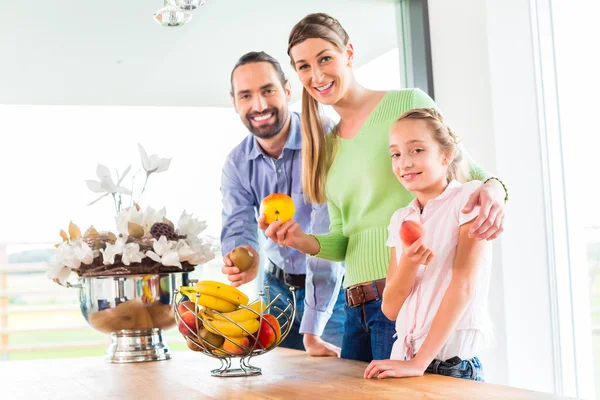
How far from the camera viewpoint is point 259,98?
2070 mm

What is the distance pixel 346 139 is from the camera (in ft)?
5.36

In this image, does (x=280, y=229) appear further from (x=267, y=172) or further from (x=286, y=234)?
(x=267, y=172)

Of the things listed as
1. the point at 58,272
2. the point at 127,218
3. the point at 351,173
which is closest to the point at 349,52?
the point at 351,173

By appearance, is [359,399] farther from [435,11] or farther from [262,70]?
[435,11]

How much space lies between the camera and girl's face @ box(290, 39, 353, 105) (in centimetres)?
161

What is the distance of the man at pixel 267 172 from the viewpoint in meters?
2.07

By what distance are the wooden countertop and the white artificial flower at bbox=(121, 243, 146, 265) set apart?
228 mm

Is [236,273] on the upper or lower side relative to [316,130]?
lower

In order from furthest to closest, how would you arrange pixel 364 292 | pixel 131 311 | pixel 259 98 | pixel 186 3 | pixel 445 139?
pixel 259 98 → pixel 186 3 → pixel 131 311 → pixel 364 292 → pixel 445 139


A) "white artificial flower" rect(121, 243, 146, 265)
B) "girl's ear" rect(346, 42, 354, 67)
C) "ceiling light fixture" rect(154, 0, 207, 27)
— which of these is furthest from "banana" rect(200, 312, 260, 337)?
"ceiling light fixture" rect(154, 0, 207, 27)

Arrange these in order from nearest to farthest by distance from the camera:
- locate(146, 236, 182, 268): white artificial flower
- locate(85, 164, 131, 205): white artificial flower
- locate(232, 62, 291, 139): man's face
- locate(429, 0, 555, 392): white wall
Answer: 1. locate(146, 236, 182, 268): white artificial flower
2. locate(85, 164, 131, 205): white artificial flower
3. locate(232, 62, 291, 139): man's face
4. locate(429, 0, 555, 392): white wall

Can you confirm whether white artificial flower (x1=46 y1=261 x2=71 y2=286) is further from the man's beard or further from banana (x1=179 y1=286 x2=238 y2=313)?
the man's beard

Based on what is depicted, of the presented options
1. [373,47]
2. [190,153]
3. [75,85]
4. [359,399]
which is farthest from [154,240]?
[190,153]

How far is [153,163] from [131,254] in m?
0.26
